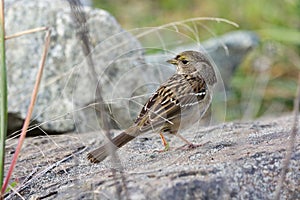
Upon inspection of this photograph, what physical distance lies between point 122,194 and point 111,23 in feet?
10.6

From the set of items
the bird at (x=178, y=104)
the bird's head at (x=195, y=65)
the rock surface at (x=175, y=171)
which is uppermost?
the bird's head at (x=195, y=65)

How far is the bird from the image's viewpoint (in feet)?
11.8

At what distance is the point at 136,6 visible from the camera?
9859 millimetres

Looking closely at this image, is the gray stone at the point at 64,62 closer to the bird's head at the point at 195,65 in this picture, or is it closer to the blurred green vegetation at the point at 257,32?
the bird's head at the point at 195,65

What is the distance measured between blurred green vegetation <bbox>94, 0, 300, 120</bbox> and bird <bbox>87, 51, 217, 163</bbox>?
8.60 feet

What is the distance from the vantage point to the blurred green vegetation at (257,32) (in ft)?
24.0

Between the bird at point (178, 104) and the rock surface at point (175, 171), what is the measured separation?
0.13 metres

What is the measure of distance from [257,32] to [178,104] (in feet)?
15.6

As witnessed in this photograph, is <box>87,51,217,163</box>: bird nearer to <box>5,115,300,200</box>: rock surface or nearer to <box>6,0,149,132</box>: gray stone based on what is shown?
<box>5,115,300,200</box>: rock surface

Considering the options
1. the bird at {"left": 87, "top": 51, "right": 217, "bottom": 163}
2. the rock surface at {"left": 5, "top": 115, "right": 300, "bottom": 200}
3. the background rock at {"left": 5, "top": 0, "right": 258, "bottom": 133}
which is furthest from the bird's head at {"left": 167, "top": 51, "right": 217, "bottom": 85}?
the background rock at {"left": 5, "top": 0, "right": 258, "bottom": 133}

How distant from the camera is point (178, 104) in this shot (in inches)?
148

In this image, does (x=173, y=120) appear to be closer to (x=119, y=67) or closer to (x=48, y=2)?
(x=119, y=67)

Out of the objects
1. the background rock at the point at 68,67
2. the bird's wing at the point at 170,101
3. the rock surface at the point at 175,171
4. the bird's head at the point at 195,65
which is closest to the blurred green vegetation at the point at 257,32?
the background rock at the point at 68,67

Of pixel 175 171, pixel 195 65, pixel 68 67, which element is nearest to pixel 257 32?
pixel 68 67
